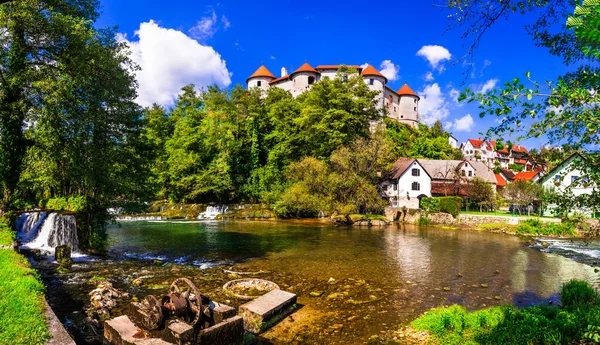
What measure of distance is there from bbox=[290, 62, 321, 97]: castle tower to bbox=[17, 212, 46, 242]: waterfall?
225ft

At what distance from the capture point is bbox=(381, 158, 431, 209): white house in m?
51.5

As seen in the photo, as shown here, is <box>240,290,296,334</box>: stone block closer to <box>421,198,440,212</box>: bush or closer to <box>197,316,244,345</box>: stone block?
<box>197,316,244,345</box>: stone block

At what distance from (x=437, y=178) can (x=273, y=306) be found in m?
51.8

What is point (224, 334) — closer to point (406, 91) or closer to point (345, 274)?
point (345, 274)

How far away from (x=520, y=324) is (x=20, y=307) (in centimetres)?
1144

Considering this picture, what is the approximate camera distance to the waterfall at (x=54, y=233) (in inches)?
707

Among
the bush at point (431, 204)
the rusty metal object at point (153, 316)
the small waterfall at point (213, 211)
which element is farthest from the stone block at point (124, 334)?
the bush at point (431, 204)

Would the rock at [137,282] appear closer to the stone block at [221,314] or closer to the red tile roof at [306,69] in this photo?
the stone block at [221,314]

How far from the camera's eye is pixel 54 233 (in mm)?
18109

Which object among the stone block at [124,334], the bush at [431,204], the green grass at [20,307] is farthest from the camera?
the bush at [431,204]

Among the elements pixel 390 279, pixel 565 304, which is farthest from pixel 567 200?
pixel 390 279

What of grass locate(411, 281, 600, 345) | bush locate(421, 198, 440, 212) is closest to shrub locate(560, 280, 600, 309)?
grass locate(411, 281, 600, 345)

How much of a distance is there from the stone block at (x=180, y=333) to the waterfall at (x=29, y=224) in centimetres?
1632

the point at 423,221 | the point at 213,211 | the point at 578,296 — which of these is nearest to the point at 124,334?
the point at 578,296
